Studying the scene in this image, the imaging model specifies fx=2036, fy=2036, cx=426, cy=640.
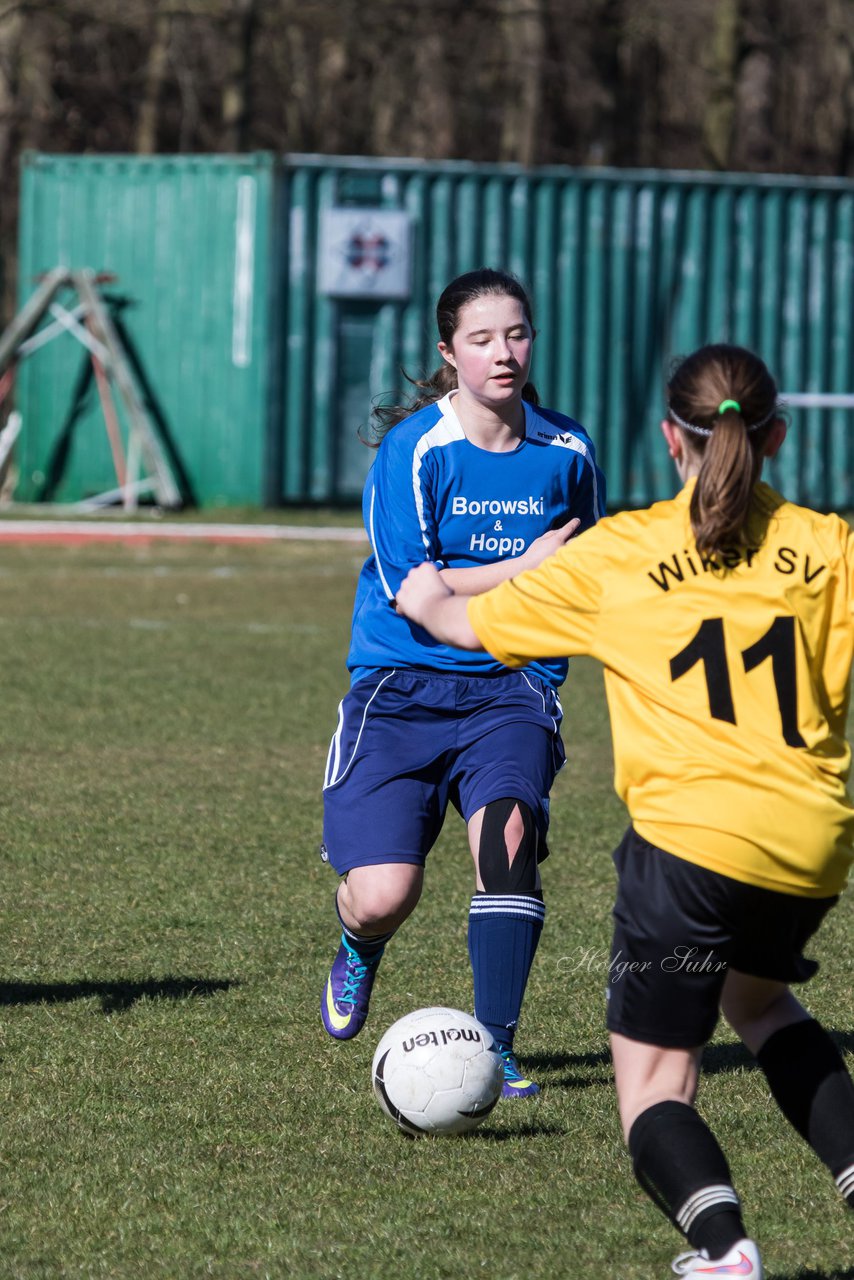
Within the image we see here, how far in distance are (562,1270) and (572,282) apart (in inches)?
714

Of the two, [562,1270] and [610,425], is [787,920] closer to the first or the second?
[562,1270]

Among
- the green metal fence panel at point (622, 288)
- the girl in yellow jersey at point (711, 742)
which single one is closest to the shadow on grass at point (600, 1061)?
the girl in yellow jersey at point (711, 742)

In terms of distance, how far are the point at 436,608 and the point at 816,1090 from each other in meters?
1.13

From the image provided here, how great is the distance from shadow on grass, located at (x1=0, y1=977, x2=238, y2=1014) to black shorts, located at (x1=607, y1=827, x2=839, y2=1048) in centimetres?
237

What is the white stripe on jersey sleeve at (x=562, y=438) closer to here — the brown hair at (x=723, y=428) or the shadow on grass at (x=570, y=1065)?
the shadow on grass at (x=570, y=1065)

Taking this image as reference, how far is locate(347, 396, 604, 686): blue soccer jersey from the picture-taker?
16.5ft

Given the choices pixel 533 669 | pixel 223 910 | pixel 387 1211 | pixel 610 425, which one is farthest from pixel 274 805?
pixel 610 425

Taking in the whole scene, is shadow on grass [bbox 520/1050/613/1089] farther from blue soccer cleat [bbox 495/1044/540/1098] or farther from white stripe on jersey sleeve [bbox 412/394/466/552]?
white stripe on jersey sleeve [bbox 412/394/466/552]

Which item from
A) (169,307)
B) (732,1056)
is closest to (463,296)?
(732,1056)

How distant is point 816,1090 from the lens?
3645 millimetres

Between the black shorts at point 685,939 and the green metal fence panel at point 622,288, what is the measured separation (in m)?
17.0

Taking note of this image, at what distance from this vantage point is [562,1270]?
3848 mm

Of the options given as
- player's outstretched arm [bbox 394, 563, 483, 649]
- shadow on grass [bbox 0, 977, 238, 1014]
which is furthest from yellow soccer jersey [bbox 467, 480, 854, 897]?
shadow on grass [bbox 0, 977, 238, 1014]

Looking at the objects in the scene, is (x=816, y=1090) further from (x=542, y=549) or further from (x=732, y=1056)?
(x=732, y=1056)
